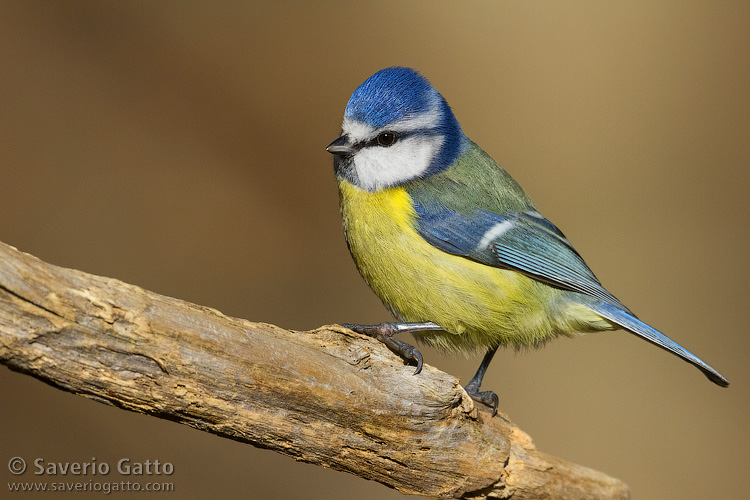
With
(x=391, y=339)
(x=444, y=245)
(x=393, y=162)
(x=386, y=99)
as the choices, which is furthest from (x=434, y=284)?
(x=386, y=99)

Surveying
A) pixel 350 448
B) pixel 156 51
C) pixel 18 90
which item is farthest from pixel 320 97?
pixel 350 448

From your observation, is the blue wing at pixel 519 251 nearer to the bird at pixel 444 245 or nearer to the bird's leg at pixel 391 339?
the bird at pixel 444 245

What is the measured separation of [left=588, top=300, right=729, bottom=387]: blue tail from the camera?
6.72 feet

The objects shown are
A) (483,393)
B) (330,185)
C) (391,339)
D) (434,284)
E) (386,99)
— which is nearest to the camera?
(391,339)

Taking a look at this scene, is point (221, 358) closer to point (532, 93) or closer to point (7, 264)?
point (7, 264)

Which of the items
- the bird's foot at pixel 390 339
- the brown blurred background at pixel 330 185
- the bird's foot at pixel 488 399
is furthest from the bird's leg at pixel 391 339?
the brown blurred background at pixel 330 185

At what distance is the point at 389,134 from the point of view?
7.06 feet

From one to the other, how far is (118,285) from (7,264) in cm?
22

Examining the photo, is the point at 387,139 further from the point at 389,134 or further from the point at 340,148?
the point at 340,148

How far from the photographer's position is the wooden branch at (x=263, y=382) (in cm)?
126

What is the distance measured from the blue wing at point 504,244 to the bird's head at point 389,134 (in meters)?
0.15

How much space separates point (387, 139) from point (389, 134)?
2 cm

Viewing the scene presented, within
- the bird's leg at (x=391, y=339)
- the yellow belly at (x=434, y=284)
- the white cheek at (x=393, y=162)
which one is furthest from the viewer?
the white cheek at (x=393, y=162)

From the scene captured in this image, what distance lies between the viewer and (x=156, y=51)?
11.8 ft
